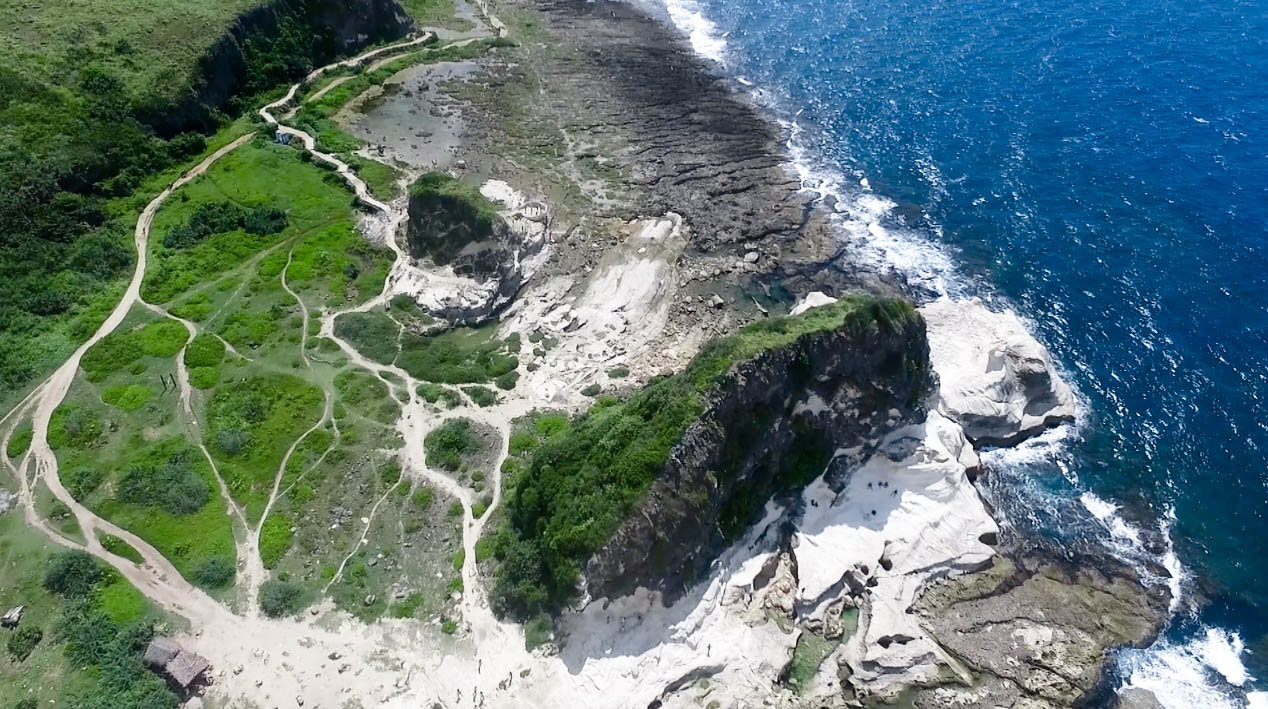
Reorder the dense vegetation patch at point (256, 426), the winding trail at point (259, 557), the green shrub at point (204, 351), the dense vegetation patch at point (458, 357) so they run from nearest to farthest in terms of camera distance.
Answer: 1. the winding trail at point (259, 557)
2. the dense vegetation patch at point (256, 426)
3. the green shrub at point (204, 351)
4. the dense vegetation patch at point (458, 357)

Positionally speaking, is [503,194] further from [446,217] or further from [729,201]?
[729,201]

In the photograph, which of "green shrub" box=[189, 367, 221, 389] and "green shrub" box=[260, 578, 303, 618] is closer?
"green shrub" box=[260, 578, 303, 618]

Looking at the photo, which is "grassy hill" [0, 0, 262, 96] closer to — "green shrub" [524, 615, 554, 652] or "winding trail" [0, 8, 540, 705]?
"winding trail" [0, 8, 540, 705]

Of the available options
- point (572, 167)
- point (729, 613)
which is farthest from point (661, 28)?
point (729, 613)

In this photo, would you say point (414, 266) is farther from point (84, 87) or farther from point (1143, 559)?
point (1143, 559)

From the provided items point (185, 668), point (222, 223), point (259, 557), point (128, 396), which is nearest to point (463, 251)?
point (222, 223)

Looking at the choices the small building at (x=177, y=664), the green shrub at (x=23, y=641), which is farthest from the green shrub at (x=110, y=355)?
the small building at (x=177, y=664)

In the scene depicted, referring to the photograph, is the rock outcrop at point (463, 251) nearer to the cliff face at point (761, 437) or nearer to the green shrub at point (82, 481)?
the green shrub at point (82, 481)

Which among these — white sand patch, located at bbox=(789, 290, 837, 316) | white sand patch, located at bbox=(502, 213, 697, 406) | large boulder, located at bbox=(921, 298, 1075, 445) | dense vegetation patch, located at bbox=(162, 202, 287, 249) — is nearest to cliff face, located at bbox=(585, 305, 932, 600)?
large boulder, located at bbox=(921, 298, 1075, 445)
